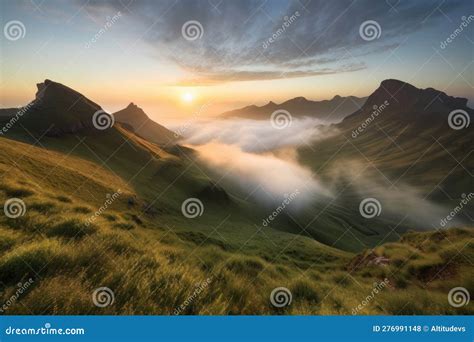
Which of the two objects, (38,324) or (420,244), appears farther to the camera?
(420,244)

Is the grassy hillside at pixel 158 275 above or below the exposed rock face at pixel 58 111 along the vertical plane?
above

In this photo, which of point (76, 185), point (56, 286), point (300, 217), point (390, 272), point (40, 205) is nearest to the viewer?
point (56, 286)

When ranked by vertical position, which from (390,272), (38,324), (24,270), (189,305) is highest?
(390,272)

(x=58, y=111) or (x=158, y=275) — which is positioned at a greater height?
(x=158, y=275)

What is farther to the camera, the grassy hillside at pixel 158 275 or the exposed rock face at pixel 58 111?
the exposed rock face at pixel 58 111

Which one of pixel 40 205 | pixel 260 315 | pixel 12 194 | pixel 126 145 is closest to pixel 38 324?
pixel 260 315

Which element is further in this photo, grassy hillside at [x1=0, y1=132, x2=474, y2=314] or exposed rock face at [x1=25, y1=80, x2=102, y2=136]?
exposed rock face at [x1=25, y1=80, x2=102, y2=136]

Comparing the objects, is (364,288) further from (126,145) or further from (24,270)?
(126,145)

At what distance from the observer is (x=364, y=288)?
16.8 m

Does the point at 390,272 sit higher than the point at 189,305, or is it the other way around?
the point at 390,272

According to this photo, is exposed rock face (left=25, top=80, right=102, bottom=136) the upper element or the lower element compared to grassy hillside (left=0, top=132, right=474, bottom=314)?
lower

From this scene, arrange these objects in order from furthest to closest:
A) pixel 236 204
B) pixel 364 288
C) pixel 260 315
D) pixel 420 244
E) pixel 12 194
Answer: pixel 236 204, pixel 420 244, pixel 12 194, pixel 364 288, pixel 260 315

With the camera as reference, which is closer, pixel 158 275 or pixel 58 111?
pixel 158 275

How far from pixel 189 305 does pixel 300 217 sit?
11683 cm
